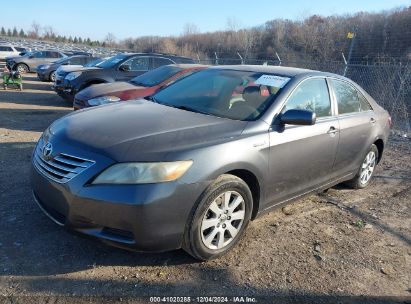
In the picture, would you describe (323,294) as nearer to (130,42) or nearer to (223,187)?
(223,187)

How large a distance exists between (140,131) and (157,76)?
236 inches

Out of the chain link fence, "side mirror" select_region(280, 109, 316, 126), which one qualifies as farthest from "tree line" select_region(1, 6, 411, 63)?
"side mirror" select_region(280, 109, 316, 126)

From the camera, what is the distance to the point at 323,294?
10.2ft

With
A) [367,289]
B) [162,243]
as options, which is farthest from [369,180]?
[162,243]

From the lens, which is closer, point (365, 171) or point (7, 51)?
point (365, 171)

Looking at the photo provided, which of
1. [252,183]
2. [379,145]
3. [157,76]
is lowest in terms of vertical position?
[379,145]

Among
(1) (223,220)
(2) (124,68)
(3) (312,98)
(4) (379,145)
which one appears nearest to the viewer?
(1) (223,220)

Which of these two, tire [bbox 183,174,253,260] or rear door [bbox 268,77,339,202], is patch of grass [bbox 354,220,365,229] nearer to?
rear door [bbox 268,77,339,202]

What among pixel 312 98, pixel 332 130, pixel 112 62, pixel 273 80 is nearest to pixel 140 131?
pixel 273 80

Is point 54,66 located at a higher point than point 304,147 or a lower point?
lower

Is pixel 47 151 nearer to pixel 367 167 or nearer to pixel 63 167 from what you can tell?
pixel 63 167

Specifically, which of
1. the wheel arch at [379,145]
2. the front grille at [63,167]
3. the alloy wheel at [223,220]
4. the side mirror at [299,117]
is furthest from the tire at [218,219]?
the wheel arch at [379,145]

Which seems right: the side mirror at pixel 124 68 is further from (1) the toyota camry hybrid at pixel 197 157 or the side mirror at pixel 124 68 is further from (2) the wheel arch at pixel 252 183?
(2) the wheel arch at pixel 252 183

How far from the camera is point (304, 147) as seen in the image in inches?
156
